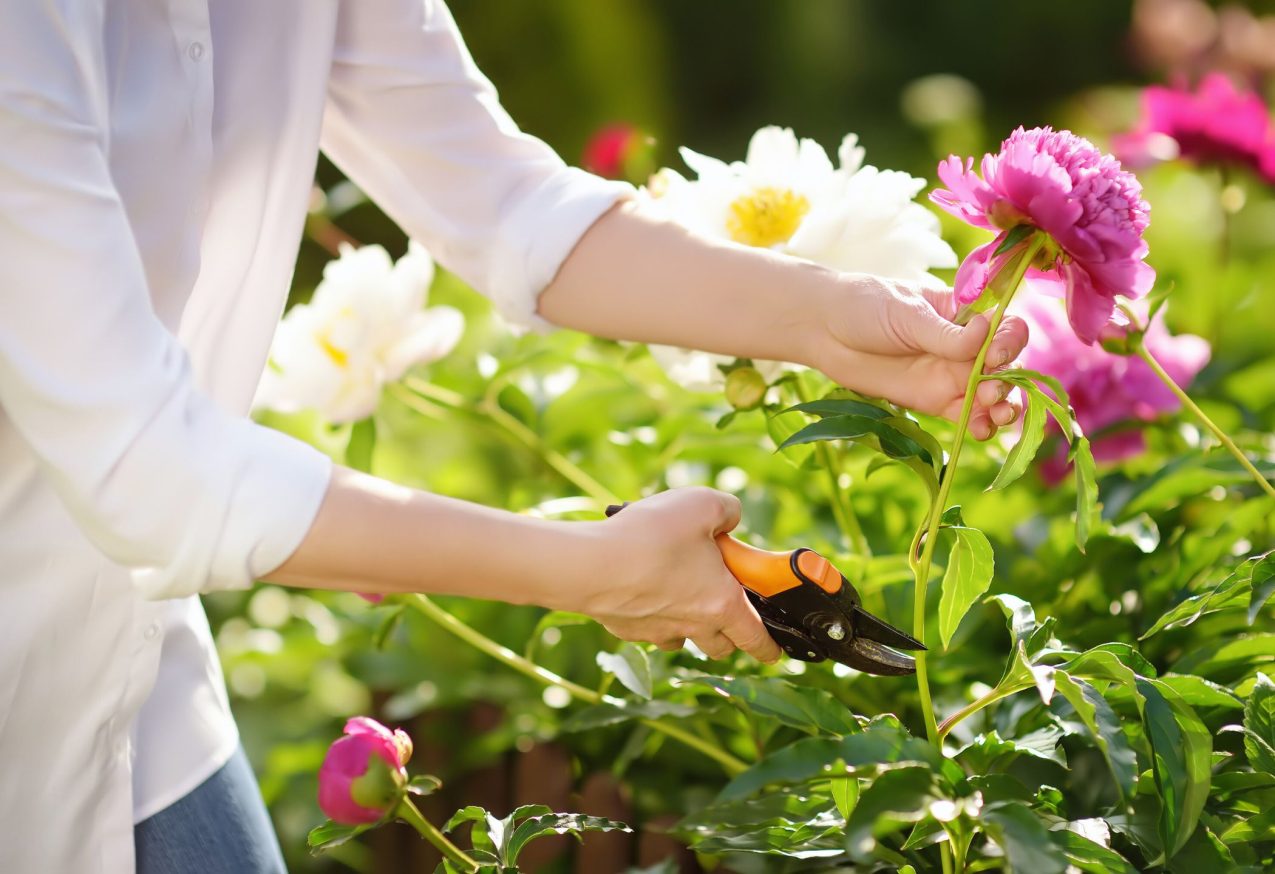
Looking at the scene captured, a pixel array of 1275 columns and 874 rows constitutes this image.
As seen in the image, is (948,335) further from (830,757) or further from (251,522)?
(251,522)

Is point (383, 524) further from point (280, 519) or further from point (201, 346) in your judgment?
point (201, 346)

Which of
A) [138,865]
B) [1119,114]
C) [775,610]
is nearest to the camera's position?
[775,610]

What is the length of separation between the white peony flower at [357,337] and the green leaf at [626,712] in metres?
0.40

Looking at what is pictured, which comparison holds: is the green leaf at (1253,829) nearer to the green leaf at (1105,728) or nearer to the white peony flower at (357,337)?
the green leaf at (1105,728)

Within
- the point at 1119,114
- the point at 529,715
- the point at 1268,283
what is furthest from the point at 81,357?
the point at 1119,114

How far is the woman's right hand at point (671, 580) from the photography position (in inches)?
→ 27.5

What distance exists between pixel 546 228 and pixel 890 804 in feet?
1.58

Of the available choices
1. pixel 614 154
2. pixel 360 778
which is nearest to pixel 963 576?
pixel 360 778

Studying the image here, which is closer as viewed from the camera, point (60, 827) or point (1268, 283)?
point (60, 827)

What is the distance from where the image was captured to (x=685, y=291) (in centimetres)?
93

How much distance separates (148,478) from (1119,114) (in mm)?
3018

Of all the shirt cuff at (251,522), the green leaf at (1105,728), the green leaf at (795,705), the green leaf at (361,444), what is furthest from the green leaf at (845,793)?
the green leaf at (361,444)

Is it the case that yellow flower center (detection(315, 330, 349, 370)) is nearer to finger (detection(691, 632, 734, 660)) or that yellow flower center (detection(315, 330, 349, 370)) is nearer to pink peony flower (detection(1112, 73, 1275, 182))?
finger (detection(691, 632, 734, 660))

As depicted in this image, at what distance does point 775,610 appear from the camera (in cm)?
77
